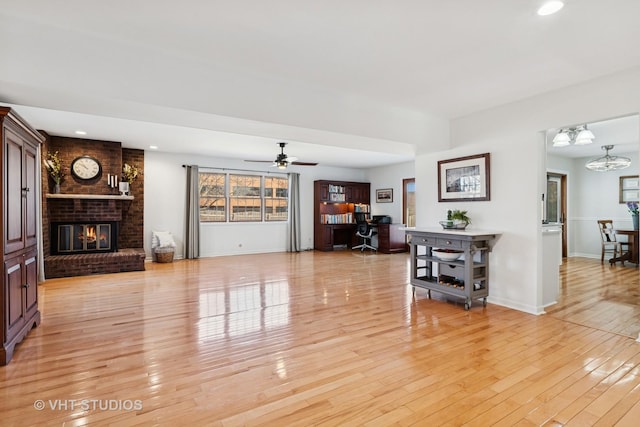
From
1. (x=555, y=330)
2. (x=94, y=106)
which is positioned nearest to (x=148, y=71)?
(x=94, y=106)

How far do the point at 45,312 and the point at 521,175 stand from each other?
578cm

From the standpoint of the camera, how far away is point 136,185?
7.27 meters

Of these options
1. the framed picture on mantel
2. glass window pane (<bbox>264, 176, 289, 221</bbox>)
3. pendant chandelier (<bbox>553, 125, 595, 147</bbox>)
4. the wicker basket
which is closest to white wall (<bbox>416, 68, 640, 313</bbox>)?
the framed picture on mantel

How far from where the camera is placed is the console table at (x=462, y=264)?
3.85 meters

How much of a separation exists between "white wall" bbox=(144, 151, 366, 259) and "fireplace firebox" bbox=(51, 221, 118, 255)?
2.94ft

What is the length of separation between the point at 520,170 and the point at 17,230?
16.9ft

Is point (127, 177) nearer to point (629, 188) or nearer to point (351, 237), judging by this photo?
point (351, 237)

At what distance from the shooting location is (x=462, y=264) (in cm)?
398

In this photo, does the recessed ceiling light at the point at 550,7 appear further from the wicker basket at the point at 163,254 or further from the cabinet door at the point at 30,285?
the wicker basket at the point at 163,254

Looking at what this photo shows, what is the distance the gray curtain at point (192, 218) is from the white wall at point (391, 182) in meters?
5.32

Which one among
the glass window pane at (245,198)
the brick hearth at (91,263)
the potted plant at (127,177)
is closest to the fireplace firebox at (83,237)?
the brick hearth at (91,263)

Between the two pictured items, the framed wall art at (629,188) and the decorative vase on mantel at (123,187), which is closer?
the decorative vase on mantel at (123,187)

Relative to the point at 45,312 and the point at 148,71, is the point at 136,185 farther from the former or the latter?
the point at 148,71

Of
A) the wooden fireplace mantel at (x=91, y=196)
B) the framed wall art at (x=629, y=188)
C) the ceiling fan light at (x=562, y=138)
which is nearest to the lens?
the ceiling fan light at (x=562, y=138)
